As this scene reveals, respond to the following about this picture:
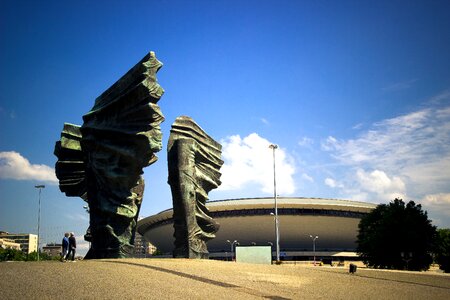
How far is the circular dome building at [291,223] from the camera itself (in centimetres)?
8550

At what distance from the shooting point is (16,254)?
309 ft

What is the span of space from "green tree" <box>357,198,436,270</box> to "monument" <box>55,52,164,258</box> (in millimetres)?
28141

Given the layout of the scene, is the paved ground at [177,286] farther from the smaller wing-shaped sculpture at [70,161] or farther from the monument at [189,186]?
the smaller wing-shaped sculpture at [70,161]

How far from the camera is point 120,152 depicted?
25.3m

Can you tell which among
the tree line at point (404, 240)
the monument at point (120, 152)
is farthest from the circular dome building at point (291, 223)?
the monument at point (120, 152)

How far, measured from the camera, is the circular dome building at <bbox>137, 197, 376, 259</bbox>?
8550cm

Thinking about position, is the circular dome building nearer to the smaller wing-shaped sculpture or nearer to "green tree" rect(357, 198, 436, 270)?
"green tree" rect(357, 198, 436, 270)

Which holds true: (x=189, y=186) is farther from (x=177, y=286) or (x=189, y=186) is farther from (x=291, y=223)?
(x=291, y=223)

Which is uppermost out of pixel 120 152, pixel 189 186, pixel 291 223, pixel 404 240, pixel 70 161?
pixel 70 161

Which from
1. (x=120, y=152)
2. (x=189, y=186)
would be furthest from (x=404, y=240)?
(x=120, y=152)

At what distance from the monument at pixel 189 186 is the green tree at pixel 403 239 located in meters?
22.2

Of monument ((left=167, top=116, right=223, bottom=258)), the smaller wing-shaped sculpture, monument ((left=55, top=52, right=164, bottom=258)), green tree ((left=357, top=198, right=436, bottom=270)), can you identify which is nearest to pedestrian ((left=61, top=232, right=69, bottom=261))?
monument ((left=55, top=52, right=164, bottom=258))

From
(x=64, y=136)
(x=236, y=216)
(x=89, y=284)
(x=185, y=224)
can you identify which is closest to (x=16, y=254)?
(x=236, y=216)

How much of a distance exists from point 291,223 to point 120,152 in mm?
65791
